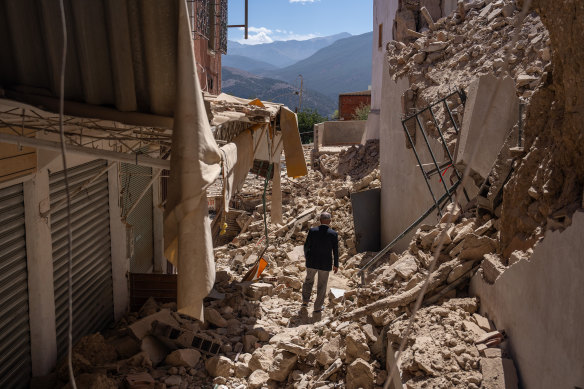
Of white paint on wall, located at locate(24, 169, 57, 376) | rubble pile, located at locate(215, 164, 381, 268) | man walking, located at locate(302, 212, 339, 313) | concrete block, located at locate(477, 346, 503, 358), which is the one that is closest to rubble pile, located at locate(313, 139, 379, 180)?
rubble pile, located at locate(215, 164, 381, 268)

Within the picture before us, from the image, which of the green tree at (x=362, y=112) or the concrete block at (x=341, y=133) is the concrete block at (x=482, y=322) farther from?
the green tree at (x=362, y=112)

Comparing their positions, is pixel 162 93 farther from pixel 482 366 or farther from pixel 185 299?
pixel 482 366

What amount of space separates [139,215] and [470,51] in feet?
20.2

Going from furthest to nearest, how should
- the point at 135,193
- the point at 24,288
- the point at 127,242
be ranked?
the point at 135,193
the point at 127,242
the point at 24,288

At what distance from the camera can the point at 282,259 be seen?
10758 mm

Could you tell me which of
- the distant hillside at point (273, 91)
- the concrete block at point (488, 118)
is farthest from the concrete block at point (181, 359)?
the distant hillside at point (273, 91)

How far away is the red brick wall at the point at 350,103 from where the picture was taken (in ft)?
108

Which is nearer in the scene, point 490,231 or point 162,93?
point 162,93

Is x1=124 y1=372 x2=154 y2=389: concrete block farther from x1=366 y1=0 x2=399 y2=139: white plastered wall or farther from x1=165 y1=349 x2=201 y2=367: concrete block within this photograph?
x1=366 y1=0 x2=399 y2=139: white plastered wall

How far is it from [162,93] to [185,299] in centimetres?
117

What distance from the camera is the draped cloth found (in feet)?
8.36

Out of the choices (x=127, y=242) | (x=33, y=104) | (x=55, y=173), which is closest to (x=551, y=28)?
(x=33, y=104)

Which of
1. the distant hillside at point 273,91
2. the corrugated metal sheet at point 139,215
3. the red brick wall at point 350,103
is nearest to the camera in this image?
the corrugated metal sheet at point 139,215

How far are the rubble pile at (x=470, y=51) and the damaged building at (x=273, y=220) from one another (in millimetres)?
49
